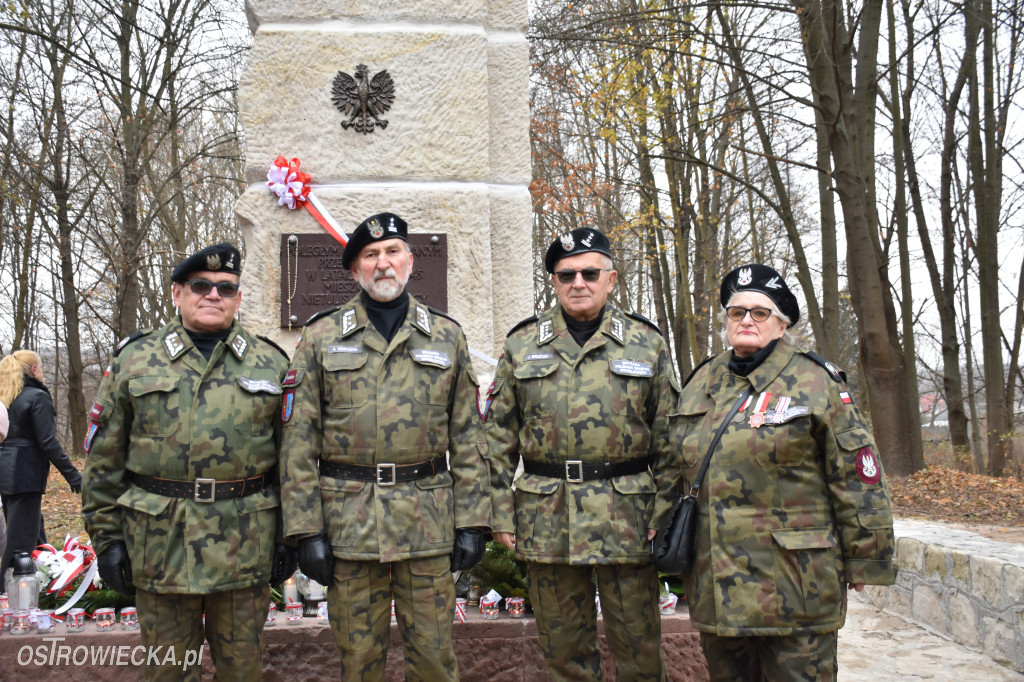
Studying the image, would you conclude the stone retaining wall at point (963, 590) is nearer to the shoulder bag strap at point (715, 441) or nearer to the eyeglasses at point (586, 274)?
the shoulder bag strap at point (715, 441)

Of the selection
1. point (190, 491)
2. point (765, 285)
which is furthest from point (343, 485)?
point (765, 285)

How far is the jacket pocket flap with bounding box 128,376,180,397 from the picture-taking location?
281 cm

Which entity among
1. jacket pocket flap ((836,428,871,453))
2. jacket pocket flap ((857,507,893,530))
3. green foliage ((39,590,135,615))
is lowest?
green foliage ((39,590,135,615))

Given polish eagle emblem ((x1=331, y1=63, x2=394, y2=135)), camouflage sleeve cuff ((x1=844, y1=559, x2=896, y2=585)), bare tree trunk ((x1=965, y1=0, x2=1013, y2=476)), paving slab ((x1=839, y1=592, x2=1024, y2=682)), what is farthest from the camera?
bare tree trunk ((x1=965, y1=0, x2=1013, y2=476))

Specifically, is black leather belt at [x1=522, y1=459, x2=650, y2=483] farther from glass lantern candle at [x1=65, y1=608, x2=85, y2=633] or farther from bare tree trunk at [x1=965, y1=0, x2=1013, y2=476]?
bare tree trunk at [x1=965, y1=0, x2=1013, y2=476]

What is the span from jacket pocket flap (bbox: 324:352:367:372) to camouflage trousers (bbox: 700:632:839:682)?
1.50 metres

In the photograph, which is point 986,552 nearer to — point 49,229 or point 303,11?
point 303,11

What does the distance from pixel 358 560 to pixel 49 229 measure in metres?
14.5

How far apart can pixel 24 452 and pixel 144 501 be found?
3.84 m

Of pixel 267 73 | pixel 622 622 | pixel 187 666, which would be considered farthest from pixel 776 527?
pixel 267 73

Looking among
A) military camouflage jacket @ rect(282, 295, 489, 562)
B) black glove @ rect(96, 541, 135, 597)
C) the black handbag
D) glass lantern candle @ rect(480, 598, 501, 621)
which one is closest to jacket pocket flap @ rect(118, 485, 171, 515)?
black glove @ rect(96, 541, 135, 597)

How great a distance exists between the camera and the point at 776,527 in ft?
8.78

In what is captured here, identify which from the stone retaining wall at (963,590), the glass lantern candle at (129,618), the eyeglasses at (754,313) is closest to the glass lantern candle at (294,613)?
the glass lantern candle at (129,618)

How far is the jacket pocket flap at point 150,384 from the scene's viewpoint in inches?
111
